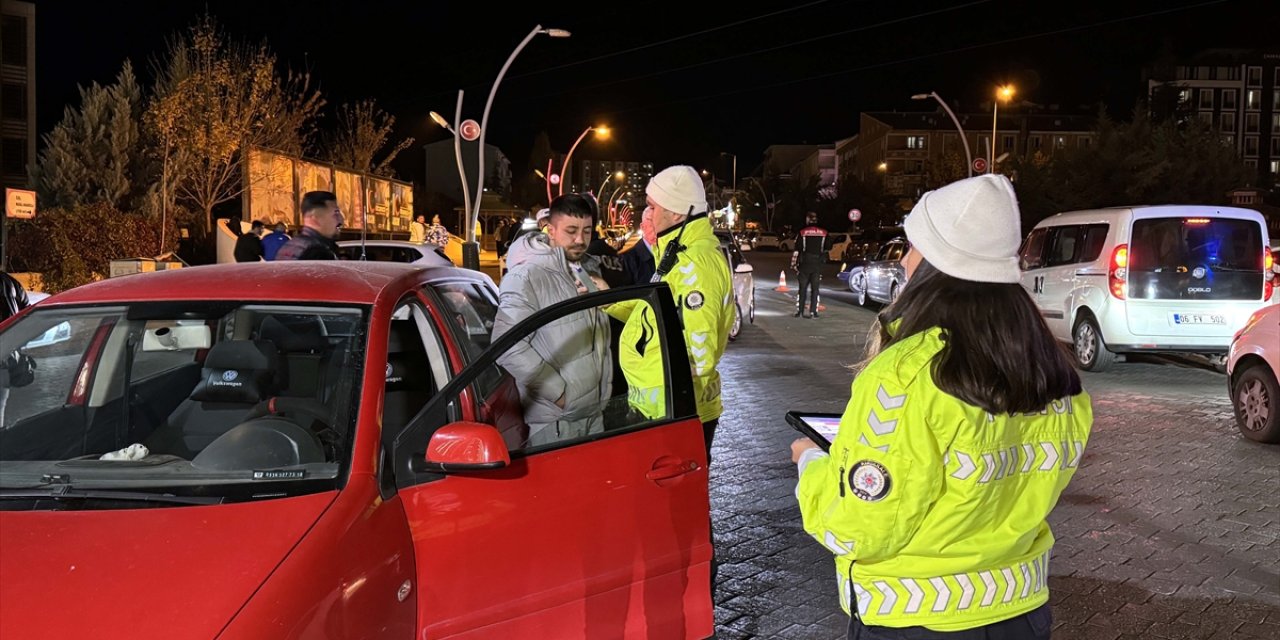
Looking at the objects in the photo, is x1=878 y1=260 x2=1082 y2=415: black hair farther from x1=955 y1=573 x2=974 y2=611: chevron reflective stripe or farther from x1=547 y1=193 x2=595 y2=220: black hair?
x1=547 y1=193 x2=595 y2=220: black hair

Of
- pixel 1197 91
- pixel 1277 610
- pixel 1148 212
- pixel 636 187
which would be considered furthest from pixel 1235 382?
pixel 636 187

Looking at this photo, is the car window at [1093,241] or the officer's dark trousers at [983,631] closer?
the officer's dark trousers at [983,631]

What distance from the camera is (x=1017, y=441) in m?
1.92

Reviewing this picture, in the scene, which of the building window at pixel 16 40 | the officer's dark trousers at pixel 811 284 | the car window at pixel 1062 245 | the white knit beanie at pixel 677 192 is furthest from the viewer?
the building window at pixel 16 40

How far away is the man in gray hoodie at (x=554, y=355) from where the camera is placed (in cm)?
348

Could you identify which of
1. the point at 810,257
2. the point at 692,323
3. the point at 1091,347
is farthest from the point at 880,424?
the point at 810,257

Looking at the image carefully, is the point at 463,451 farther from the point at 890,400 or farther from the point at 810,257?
the point at 810,257

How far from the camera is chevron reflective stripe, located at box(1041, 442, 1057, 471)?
1.97m

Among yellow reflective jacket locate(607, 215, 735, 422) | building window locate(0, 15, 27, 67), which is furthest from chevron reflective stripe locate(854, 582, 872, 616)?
building window locate(0, 15, 27, 67)

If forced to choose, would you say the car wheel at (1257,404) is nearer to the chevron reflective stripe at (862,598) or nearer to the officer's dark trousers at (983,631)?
Answer: the officer's dark trousers at (983,631)

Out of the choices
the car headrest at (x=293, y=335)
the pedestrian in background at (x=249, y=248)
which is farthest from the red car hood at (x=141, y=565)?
the pedestrian in background at (x=249, y=248)

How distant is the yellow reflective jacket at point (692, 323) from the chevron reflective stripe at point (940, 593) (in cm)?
162

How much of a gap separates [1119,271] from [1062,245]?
1.36 meters

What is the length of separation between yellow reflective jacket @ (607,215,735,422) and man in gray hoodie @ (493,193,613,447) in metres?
0.13
